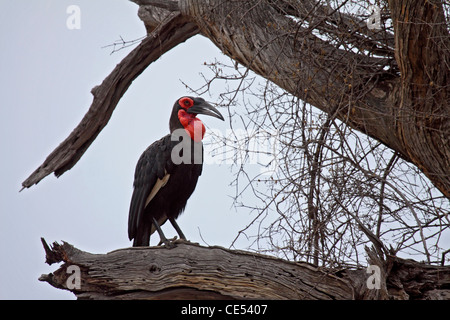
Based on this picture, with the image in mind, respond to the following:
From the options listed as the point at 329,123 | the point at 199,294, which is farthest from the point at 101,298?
the point at 329,123

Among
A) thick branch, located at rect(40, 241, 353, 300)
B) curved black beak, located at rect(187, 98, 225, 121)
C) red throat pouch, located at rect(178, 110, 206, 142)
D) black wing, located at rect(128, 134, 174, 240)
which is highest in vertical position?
curved black beak, located at rect(187, 98, 225, 121)

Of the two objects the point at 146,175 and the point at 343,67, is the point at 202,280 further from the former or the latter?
the point at 343,67

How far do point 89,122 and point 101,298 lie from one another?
5.75ft

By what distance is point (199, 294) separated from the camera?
12.6 feet

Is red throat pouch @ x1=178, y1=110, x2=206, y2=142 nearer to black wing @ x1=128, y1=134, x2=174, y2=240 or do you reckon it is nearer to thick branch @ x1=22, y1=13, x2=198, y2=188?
black wing @ x1=128, y1=134, x2=174, y2=240

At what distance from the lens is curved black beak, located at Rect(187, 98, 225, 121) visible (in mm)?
4855

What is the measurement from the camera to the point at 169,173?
15.5 ft

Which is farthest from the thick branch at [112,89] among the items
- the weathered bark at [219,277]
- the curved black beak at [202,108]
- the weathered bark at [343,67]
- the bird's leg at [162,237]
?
the weathered bark at [219,277]

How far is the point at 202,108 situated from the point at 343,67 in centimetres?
113

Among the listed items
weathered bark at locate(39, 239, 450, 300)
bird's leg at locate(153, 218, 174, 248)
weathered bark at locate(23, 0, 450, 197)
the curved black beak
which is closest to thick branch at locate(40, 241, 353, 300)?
weathered bark at locate(39, 239, 450, 300)

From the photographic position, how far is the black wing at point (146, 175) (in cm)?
462

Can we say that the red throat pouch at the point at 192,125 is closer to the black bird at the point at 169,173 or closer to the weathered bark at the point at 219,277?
the black bird at the point at 169,173

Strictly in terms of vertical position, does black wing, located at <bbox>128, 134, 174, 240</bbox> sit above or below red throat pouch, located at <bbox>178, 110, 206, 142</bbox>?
below
